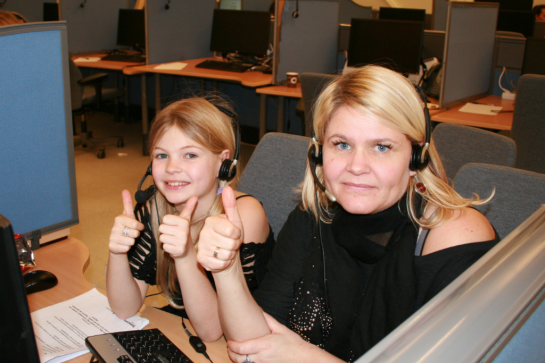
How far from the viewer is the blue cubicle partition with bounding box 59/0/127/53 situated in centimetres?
433

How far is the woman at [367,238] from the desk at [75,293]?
0.24ft

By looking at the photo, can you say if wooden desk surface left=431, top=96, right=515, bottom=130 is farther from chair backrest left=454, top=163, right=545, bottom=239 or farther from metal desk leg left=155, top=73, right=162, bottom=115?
metal desk leg left=155, top=73, right=162, bottom=115

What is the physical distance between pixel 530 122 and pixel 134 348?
2.14 m

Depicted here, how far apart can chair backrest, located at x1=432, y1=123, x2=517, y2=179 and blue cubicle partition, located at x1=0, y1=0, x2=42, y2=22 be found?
4923 millimetres

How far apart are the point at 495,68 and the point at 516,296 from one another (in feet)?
10.3

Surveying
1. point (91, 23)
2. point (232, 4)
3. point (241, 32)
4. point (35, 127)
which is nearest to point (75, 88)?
point (91, 23)

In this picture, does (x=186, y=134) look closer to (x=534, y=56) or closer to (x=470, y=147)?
(x=470, y=147)

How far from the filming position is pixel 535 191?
1091 millimetres

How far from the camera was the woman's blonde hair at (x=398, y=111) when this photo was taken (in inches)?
35.5

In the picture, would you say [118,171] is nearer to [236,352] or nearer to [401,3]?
[236,352]

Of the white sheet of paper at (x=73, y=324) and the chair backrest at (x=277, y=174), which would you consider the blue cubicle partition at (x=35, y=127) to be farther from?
the chair backrest at (x=277, y=174)

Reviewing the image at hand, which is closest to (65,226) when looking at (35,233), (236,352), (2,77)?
(35,233)

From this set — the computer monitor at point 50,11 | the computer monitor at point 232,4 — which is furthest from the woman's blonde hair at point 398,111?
the computer monitor at point 50,11

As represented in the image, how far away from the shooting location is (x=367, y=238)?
97 cm
